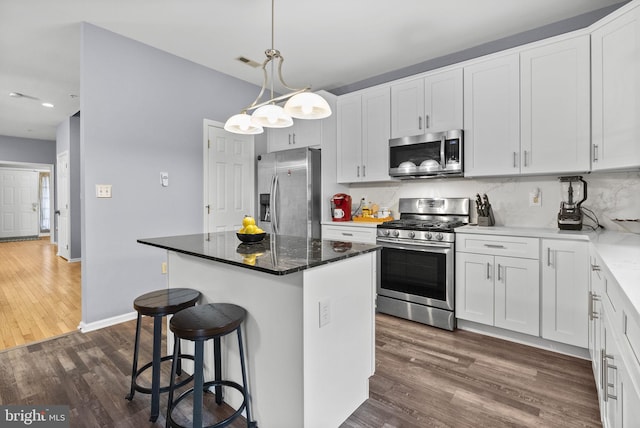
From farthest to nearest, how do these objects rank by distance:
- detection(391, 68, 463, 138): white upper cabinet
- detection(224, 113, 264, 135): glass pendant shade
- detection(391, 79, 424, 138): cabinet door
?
detection(391, 79, 424, 138): cabinet door < detection(391, 68, 463, 138): white upper cabinet < detection(224, 113, 264, 135): glass pendant shade

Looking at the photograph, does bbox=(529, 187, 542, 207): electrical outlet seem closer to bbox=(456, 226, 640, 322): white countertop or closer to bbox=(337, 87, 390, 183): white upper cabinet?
bbox=(456, 226, 640, 322): white countertop

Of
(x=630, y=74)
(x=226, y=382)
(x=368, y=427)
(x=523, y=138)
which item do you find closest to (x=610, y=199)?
(x=523, y=138)

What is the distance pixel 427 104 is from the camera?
338cm

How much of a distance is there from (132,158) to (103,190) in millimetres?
428

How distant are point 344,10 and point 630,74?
2099 millimetres

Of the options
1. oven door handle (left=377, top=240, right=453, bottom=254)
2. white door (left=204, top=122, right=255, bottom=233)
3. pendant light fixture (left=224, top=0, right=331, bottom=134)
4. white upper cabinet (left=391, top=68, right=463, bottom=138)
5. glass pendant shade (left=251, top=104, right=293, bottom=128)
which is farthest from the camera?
white door (left=204, top=122, right=255, bottom=233)

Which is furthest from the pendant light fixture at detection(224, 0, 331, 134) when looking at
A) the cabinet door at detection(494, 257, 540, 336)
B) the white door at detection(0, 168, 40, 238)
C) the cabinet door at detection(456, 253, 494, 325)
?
the white door at detection(0, 168, 40, 238)

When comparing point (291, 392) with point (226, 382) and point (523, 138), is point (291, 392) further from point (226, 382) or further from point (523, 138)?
point (523, 138)

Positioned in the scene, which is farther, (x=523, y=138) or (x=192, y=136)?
(x=192, y=136)

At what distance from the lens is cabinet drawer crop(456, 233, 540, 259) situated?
2594 millimetres

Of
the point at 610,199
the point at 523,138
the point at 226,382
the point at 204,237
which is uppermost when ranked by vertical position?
the point at 523,138

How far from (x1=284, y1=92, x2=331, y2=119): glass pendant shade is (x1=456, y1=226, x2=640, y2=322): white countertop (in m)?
1.52

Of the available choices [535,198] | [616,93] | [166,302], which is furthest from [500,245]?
[166,302]

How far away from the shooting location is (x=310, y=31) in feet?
10.3
